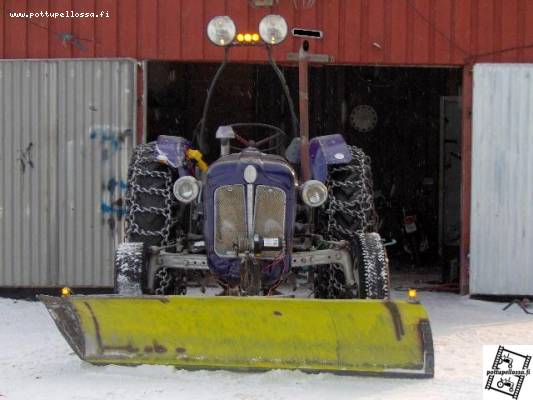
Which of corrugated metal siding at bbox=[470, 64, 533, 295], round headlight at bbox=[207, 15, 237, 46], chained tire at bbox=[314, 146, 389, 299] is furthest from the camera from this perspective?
corrugated metal siding at bbox=[470, 64, 533, 295]

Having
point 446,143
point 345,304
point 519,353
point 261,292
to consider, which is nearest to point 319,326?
point 345,304

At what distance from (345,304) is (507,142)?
4.28 meters

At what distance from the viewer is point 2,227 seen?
29.3 ft

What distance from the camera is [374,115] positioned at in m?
13.8

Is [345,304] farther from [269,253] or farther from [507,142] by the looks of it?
[507,142]

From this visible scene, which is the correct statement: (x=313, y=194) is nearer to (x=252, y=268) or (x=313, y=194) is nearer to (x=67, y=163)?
(x=252, y=268)

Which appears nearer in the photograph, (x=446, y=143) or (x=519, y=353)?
(x=519, y=353)

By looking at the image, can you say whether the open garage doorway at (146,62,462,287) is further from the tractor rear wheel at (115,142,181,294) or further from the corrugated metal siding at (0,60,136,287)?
the tractor rear wheel at (115,142,181,294)

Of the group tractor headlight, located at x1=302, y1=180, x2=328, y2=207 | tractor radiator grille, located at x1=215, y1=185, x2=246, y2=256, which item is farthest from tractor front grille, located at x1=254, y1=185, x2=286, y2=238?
tractor headlight, located at x1=302, y1=180, x2=328, y2=207

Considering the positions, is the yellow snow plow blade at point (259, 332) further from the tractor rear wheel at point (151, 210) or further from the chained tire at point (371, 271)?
the tractor rear wheel at point (151, 210)

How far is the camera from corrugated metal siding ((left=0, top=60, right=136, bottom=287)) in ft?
29.1

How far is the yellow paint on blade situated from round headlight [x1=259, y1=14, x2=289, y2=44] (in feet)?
5.99

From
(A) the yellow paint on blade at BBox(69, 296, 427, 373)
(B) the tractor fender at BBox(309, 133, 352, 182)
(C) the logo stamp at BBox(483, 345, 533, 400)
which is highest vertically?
(B) the tractor fender at BBox(309, 133, 352, 182)

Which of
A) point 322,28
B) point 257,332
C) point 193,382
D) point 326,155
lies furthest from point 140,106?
point 193,382
